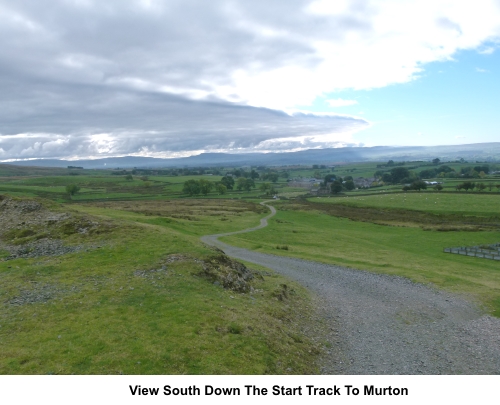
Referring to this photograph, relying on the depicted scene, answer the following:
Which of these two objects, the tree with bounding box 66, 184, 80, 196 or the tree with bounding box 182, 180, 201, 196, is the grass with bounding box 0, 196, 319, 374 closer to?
the tree with bounding box 66, 184, 80, 196

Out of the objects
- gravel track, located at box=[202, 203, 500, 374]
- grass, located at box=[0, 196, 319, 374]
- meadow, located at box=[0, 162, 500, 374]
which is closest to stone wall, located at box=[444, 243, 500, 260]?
meadow, located at box=[0, 162, 500, 374]

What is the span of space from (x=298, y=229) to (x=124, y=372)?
193ft

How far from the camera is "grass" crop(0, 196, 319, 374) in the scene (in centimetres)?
1416

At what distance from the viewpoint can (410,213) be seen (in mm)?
105062

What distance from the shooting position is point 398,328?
21938mm

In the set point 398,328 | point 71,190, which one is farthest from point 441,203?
point 71,190

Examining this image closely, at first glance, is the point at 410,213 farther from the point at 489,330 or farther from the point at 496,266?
the point at 489,330

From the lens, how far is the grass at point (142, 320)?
46.5 ft

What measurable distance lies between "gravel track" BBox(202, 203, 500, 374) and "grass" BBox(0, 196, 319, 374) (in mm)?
2095

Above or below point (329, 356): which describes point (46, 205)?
above

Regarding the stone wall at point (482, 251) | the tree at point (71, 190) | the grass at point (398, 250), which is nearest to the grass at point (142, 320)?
the grass at point (398, 250)

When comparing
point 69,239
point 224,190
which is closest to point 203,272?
point 69,239

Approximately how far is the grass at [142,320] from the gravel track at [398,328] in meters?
2.10

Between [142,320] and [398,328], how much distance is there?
15.0 m
